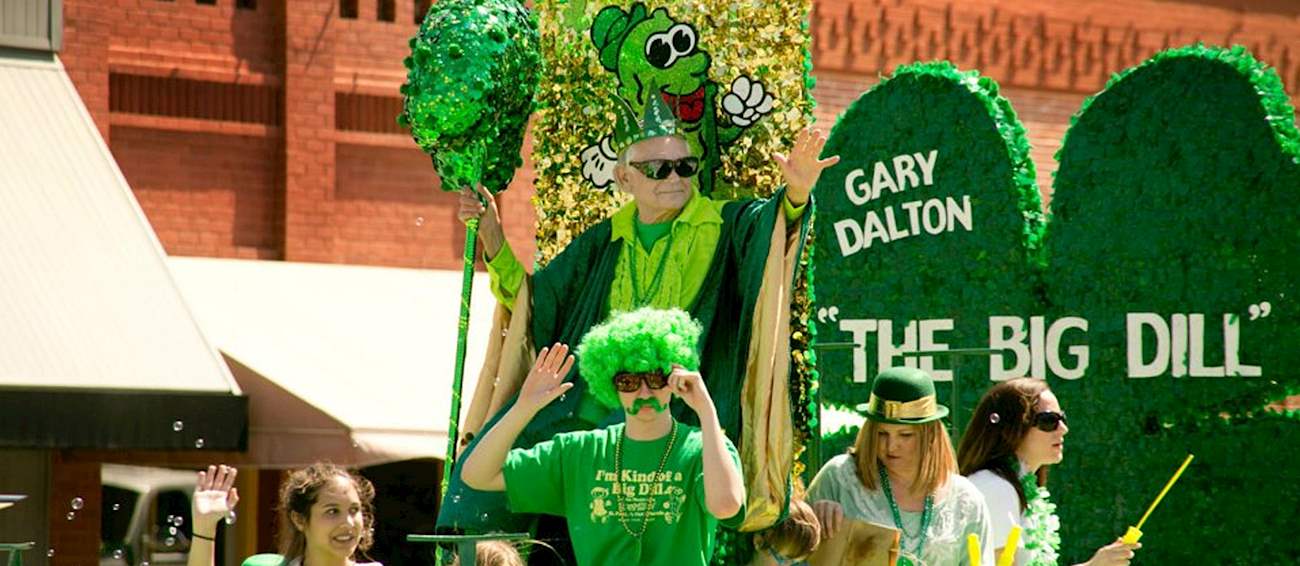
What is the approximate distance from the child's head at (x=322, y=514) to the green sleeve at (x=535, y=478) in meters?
0.44

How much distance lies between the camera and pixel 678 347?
5.61 m

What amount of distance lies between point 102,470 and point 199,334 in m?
2.84

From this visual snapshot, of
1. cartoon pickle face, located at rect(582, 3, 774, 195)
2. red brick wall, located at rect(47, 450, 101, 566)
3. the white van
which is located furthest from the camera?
the white van

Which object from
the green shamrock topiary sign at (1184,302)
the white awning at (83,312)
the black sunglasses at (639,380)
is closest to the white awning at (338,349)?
the white awning at (83,312)

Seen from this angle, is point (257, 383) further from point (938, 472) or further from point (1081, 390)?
point (938, 472)

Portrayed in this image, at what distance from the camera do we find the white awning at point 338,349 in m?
11.4

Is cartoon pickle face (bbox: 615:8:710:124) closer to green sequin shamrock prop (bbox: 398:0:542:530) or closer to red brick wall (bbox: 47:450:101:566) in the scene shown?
green sequin shamrock prop (bbox: 398:0:542:530)

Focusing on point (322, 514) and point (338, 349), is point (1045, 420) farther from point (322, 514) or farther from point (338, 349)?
point (338, 349)

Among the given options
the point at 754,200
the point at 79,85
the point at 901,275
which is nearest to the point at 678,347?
the point at 754,200

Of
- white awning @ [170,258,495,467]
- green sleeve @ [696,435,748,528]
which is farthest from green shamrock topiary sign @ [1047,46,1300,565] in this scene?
green sleeve @ [696,435,748,528]

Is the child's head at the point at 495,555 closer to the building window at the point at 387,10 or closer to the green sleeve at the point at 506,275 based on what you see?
the green sleeve at the point at 506,275

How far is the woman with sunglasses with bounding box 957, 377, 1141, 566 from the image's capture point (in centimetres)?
626

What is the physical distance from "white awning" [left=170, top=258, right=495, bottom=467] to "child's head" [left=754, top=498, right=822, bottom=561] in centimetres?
550

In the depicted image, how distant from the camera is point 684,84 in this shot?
Answer: 23.4 ft
